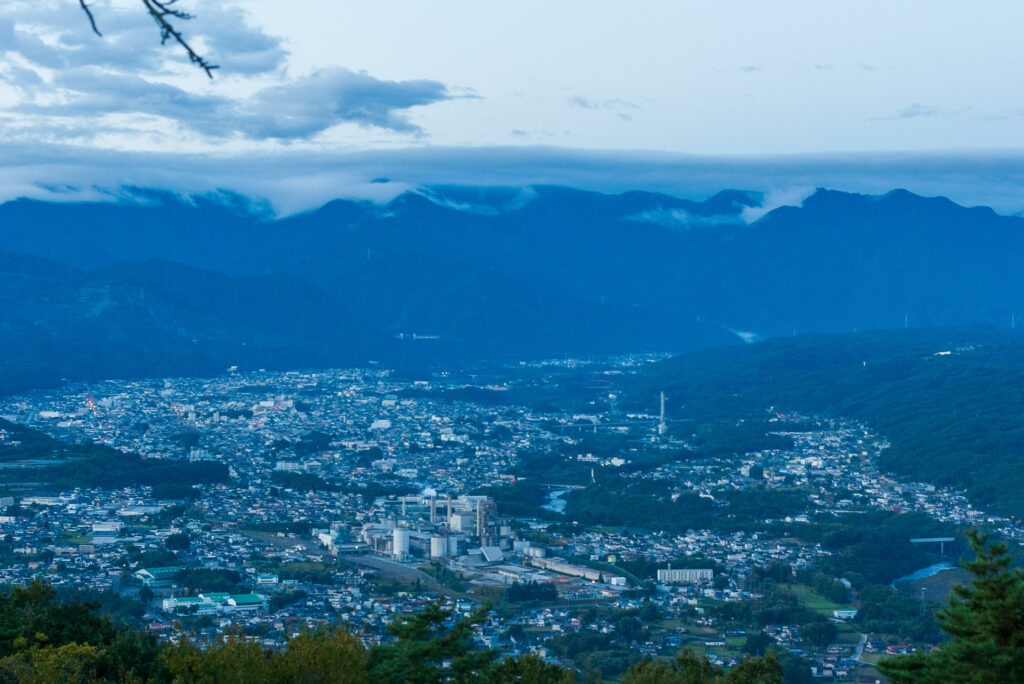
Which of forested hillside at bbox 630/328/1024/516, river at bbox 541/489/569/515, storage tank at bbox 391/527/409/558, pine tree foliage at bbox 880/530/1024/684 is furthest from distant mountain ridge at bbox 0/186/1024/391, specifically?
pine tree foliage at bbox 880/530/1024/684

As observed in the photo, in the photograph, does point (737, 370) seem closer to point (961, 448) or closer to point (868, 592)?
point (961, 448)

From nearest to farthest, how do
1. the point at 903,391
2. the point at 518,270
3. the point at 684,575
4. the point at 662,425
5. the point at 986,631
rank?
the point at 986,631
the point at 684,575
the point at 662,425
the point at 903,391
the point at 518,270

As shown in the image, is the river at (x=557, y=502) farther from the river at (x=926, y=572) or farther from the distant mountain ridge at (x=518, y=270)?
the distant mountain ridge at (x=518, y=270)

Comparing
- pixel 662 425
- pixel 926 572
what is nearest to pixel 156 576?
pixel 926 572

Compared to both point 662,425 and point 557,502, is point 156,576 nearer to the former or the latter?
point 557,502

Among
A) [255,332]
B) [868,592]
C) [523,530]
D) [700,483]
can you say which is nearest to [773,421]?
[700,483]

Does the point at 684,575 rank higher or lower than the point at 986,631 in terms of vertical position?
lower

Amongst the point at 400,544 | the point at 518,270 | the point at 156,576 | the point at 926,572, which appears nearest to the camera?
the point at 156,576
